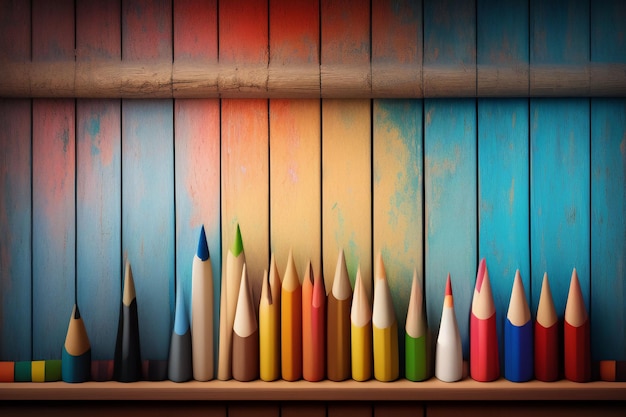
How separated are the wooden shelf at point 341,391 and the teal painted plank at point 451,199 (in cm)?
17

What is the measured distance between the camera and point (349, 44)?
1195 millimetres

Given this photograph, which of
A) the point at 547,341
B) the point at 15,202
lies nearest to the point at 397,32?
the point at 547,341

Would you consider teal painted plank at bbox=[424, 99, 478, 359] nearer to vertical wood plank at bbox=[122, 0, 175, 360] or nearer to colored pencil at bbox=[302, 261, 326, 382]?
colored pencil at bbox=[302, 261, 326, 382]

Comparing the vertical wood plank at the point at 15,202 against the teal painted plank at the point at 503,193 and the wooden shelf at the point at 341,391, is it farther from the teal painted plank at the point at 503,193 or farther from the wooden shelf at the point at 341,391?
the teal painted plank at the point at 503,193

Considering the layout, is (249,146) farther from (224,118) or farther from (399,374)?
(399,374)

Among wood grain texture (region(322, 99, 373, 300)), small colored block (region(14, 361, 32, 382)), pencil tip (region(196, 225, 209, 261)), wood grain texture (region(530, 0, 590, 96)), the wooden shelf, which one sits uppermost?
wood grain texture (region(530, 0, 590, 96))

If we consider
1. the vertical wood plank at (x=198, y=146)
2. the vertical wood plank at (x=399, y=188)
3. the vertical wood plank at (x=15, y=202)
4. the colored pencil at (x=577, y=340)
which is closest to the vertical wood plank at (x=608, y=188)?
the colored pencil at (x=577, y=340)

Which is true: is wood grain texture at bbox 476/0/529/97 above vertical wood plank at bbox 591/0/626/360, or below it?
above

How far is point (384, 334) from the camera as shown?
1.09 m

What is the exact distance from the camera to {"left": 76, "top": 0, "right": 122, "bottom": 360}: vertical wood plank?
1202 millimetres

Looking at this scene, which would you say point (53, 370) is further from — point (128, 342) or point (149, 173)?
point (149, 173)

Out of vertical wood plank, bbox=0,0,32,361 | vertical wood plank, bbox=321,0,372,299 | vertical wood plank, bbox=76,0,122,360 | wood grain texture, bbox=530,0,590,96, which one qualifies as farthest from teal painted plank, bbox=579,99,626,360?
vertical wood plank, bbox=0,0,32,361

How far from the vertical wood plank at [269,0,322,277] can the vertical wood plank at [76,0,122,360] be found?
37 cm

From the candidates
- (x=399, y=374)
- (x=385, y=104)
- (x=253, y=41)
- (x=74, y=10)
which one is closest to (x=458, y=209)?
(x=385, y=104)
